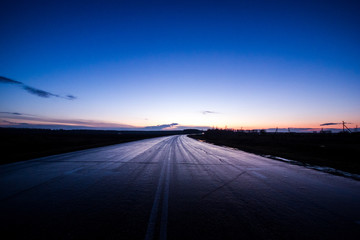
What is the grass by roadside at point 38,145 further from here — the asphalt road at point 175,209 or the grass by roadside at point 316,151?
the grass by roadside at point 316,151

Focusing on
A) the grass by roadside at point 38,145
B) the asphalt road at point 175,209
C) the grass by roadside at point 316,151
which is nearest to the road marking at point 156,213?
the asphalt road at point 175,209

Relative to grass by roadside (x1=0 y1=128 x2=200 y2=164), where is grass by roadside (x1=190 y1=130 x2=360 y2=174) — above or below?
above

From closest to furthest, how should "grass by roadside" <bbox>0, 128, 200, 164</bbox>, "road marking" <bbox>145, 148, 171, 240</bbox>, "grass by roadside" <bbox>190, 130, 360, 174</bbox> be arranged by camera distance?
"road marking" <bbox>145, 148, 171, 240</bbox>, "grass by roadside" <bbox>190, 130, 360, 174</bbox>, "grass by roadside" <bbox>0, 128, 200, 164</bbox>

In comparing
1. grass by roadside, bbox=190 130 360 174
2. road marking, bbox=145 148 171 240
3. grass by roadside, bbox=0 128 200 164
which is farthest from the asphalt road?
grass by roadside, bbox=0 128 200 164

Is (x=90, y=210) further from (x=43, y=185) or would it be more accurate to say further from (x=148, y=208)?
(x=43, y=185)

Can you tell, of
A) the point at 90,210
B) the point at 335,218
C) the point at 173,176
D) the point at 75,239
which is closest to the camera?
the point at 75,239

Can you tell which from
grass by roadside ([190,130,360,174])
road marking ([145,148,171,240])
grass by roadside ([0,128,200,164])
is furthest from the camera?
grass by roadside ([0,128,200,164])

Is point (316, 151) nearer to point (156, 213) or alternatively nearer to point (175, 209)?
point (175, 209)

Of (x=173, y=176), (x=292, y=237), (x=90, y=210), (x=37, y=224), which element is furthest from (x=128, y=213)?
(x=173, y=176)

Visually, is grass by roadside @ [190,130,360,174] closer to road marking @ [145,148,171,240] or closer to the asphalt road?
the asphalt road

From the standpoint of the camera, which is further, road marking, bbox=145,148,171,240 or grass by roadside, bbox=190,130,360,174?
grass by roadside, bbox=190,130,360,174

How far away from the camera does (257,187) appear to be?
5.64 metres

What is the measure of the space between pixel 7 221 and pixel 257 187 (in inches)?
243

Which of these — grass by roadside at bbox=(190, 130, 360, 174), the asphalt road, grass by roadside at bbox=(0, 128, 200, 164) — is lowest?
grass by roadside at bbox=(0, 128, 200, 164)
